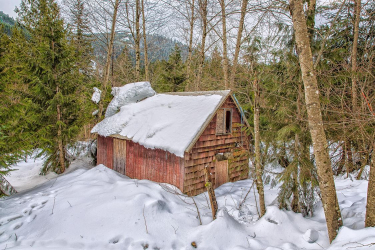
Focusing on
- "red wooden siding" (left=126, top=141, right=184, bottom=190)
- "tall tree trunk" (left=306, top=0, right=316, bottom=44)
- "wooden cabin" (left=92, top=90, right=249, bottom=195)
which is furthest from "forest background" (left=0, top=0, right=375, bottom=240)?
"red wooden siding" (left=126, top=141, right=184, bottom=190)

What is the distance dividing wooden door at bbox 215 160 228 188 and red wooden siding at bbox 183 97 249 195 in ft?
0.67

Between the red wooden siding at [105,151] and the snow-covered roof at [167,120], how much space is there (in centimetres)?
73

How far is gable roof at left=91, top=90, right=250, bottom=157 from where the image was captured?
336 inches

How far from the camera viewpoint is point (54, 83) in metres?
11.0

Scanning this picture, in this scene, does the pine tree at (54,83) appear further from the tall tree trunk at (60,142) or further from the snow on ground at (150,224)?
the snow on ground at (150,224)

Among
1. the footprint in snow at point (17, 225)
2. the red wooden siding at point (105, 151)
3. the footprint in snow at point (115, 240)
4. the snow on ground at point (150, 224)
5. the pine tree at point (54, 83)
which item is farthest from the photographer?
the red wooden siding at point (105, 151)

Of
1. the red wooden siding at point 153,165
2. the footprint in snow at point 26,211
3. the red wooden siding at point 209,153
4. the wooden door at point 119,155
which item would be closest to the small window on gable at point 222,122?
the red wooden siding at point 209,153

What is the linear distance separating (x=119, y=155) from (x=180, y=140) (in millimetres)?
4410

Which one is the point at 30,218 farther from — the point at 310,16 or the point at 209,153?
the point at 310,16

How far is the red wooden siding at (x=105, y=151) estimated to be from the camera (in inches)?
464

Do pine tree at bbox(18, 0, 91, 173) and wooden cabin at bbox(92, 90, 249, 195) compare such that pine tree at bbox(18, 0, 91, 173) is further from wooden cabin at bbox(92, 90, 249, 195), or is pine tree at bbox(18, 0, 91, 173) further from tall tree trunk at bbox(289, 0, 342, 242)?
tall tree trunk at bbox(289, 0, 342, 242)

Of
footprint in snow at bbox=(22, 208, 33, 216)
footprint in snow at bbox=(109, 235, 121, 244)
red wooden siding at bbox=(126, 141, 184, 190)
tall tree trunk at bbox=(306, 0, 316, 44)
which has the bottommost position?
footprint in snow at bbox=(109, 235, 121, 244)

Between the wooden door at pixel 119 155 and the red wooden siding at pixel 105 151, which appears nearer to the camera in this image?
the wooden door at pixel 119 155

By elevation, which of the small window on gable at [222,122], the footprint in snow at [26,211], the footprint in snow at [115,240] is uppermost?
the small window on gable at [222,122]
